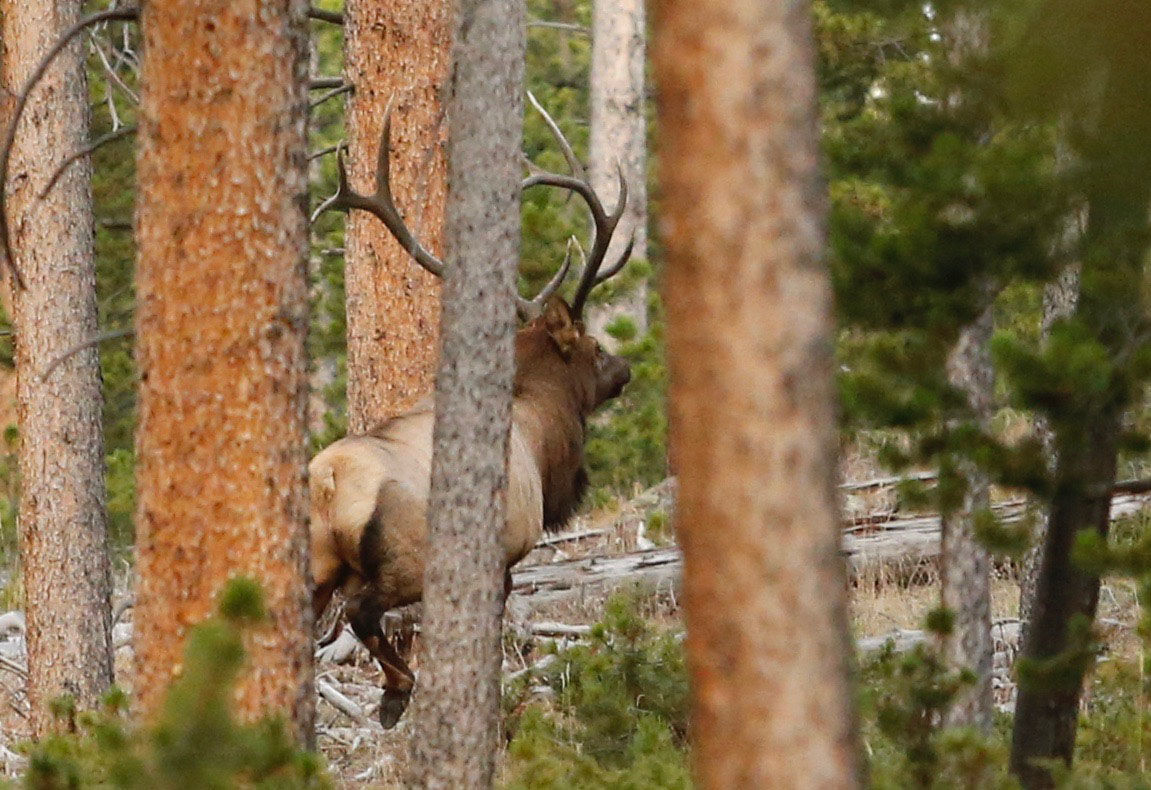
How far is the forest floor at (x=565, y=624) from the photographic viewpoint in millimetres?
8062

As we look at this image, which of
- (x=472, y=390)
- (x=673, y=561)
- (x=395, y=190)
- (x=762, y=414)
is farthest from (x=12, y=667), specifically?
(x=762, y=414)

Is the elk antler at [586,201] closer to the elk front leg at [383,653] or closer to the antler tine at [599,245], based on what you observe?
the antler tine at [599,245]

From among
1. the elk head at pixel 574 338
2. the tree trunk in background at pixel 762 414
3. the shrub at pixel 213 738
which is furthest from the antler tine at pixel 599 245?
the tree trunk in background at pixel 762 414

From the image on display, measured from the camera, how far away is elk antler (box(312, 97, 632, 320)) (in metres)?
6.94

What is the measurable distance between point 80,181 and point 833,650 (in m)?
6.54

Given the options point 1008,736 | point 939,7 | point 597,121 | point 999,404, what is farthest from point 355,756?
point 597,121

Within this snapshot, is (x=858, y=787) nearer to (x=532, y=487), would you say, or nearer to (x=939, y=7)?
(x=939, y=7)

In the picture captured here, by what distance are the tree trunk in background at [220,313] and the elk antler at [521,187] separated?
3.72ft

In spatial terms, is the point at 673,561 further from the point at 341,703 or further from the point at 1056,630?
the point at 1056,630

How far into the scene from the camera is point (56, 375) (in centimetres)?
844

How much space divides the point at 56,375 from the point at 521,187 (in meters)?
3.47

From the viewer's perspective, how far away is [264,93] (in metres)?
4.89

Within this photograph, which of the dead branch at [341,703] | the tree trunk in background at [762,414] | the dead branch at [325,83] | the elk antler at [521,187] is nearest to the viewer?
the tree trunk in background at [762,414]

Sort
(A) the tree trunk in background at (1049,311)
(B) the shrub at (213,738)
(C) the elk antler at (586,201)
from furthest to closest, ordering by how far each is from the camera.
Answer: (C) the elk antler at (586,201), (A) the tree trunk in background at (1049,311), (B) the shrub at (213,738)
